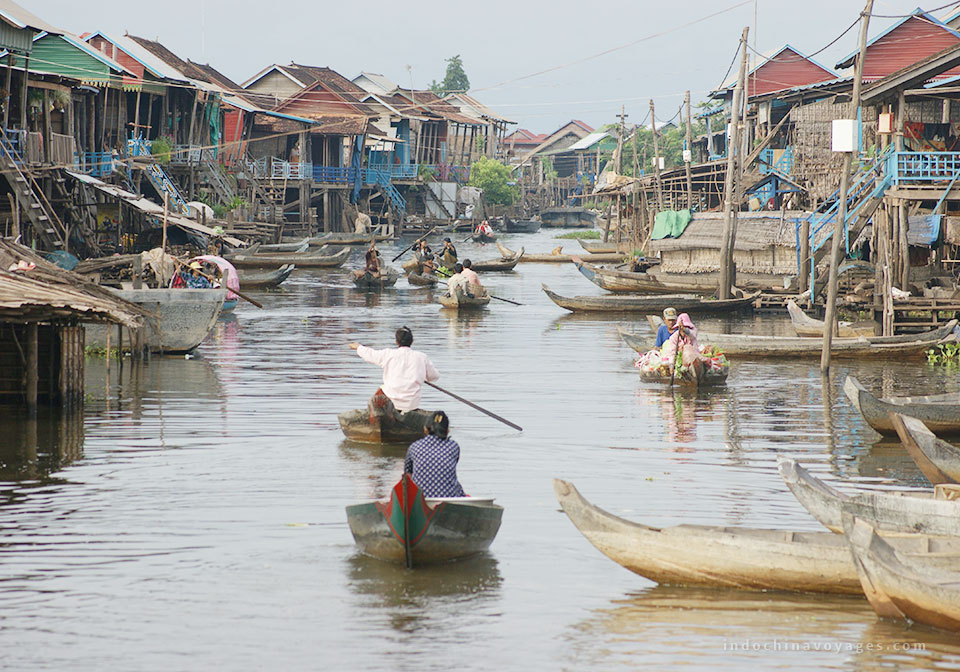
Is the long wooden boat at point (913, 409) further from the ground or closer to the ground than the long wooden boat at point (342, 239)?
closer to the ground

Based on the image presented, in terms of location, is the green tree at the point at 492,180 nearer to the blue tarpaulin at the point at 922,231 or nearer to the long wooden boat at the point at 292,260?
the long wooden boat at the point at 292,260

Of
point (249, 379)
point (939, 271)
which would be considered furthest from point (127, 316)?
point (939, 271)

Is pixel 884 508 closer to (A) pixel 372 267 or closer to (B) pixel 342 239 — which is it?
(A) pixel 372 267

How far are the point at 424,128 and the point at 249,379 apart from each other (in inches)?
2168

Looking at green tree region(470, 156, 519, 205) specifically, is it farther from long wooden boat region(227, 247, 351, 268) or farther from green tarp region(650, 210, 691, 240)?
green tarp region(650, 210, 691, 240)

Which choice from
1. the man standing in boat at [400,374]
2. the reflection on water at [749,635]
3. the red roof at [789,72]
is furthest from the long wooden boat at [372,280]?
the reflection on water at [749,635]

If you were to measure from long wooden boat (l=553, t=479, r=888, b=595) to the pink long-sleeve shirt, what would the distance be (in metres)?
3.89

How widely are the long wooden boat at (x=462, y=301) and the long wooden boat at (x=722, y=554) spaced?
1972cm

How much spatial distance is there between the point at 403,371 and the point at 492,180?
218ft

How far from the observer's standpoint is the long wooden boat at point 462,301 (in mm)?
27031

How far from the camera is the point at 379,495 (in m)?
10.0

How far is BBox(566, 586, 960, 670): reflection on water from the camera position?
6.31m

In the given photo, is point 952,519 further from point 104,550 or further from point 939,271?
point 939,271

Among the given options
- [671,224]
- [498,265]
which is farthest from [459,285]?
[498,265]
